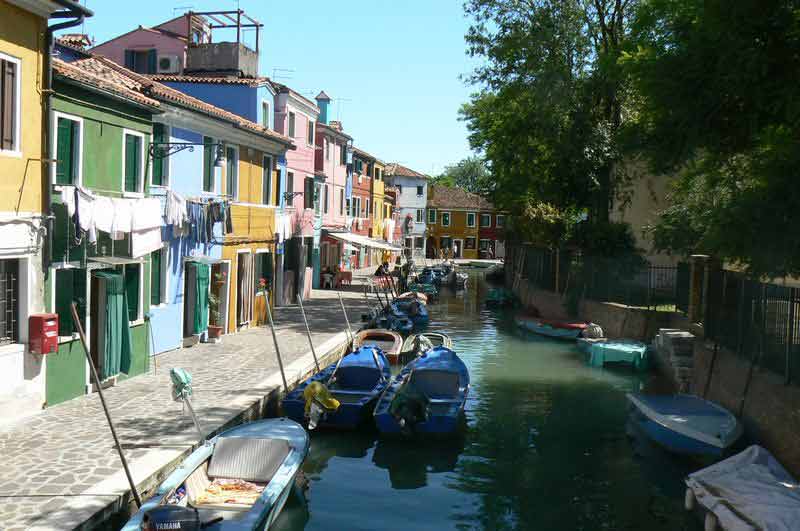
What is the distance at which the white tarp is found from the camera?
9148 mm

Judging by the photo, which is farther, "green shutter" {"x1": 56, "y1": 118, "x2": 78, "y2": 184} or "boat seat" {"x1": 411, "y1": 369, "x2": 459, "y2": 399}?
"boat seat" {"x1": 411, "y1": 369, "x2": 459, "y2": 399}

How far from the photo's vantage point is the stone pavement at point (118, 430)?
371 inches

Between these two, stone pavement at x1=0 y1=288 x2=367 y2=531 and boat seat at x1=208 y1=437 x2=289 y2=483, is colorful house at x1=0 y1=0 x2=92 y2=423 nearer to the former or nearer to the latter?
stone pavement at x1=0 y1=288 x2=367 y2=531

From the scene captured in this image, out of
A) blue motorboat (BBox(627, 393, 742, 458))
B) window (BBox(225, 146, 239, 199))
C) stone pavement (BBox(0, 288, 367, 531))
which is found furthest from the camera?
window (BBox(225, 146, 239, 199))

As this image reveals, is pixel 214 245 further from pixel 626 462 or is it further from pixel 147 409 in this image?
pixel 626 462

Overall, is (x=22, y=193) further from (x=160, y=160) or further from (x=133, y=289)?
(x=160, y=160)

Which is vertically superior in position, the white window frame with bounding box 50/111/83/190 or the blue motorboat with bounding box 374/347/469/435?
the white window frame with bounding box 50/111/83/190

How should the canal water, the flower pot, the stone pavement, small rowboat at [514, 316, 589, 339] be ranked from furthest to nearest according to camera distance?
1. small rowboat at [514, 316, 589, 339]
2. the flower pot
3. the canal water
4. the stone pavement

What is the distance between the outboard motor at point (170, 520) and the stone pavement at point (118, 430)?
95 centimetres

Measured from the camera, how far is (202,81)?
27.8m

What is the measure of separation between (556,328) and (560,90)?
915 centimetres

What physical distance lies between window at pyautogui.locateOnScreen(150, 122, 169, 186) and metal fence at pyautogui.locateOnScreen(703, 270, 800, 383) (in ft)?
43.9

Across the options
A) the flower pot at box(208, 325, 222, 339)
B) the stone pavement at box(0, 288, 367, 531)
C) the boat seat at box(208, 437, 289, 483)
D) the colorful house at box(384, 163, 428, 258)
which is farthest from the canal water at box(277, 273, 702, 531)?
the colorful house at box(384, 163, 428, 258)

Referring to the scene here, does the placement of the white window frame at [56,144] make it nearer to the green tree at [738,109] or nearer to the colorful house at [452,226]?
the green tree at [738,109]
